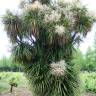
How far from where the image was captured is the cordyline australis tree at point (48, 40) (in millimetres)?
11109

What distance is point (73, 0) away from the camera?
37.9ft

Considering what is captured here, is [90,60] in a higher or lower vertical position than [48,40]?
higher

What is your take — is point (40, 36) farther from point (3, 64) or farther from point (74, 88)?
point (3, 64)

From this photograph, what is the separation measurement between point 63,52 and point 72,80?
967mm

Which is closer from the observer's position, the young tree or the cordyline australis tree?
the cordyline australis tree

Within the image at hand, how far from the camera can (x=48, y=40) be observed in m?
11.3

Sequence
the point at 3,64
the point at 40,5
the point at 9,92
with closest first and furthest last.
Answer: the point at 40,5 < the point at 9,92 < the point at 3,64

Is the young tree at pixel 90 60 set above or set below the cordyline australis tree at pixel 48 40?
above

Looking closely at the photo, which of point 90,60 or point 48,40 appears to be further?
point 90,60

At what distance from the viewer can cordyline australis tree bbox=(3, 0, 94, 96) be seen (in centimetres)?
1111

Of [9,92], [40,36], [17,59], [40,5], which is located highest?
[40,5]

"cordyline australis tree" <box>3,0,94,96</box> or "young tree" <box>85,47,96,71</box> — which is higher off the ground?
"young tree" <box>85,47,96,71</box>

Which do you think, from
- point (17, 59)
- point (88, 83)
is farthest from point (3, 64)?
point (17, 59)

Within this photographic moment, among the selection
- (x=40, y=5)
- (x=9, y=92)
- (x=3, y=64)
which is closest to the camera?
(x=40, y=5)
